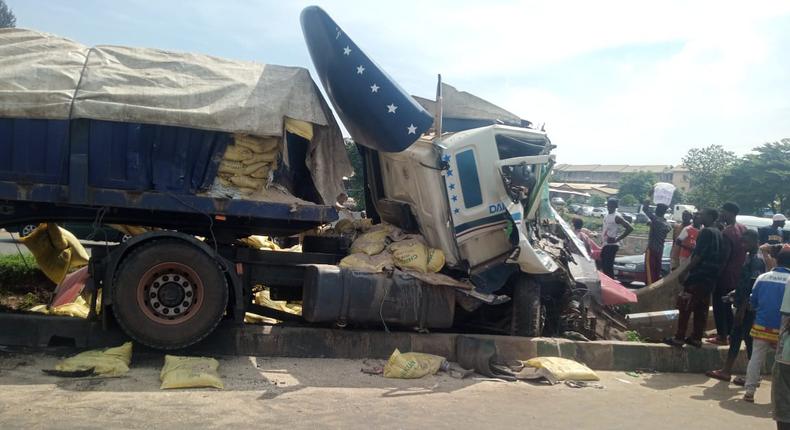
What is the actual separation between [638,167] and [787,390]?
376 feet

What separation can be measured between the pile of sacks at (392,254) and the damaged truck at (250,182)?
123 millimetres

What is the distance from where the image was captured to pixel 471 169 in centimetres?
730

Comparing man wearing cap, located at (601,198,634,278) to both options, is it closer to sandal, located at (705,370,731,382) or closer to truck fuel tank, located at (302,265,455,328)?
sandal, located at (705,370,731,382)

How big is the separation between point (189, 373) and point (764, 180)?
3722cm

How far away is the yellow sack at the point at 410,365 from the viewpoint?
21.5 feet

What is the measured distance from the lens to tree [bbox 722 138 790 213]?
35719 millimetres

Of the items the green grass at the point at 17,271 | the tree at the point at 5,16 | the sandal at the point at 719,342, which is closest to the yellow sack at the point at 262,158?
the green grass at the point at 17,271

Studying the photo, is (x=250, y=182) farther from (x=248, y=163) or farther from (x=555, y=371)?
(x=555, y=371)

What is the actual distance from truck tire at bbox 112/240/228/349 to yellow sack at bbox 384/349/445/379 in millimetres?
1650

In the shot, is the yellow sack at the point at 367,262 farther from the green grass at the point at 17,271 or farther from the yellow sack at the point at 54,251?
the green grass at the point at 17,271

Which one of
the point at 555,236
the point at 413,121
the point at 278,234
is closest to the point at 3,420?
the point at 278,234

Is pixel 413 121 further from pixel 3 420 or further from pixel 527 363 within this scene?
pixel 3 420

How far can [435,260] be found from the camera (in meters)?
7.25

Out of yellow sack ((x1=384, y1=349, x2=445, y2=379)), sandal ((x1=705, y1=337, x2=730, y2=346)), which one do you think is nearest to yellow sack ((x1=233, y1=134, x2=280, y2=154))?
yellow sack ((x1=384, y1=349, x2=445, y2=379))
